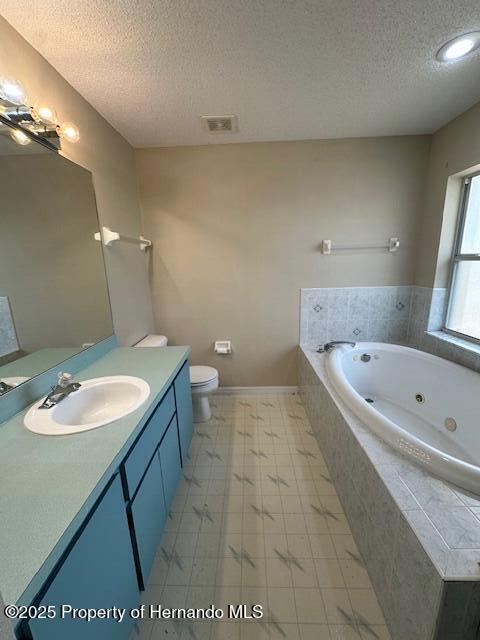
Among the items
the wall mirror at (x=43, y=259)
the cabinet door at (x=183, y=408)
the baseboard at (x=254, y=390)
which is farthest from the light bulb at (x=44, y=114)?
the baseboard at (x=254, y=390)

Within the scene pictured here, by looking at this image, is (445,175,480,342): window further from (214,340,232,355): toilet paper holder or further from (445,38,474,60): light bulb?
(214,340,232,355): toilet paper holder

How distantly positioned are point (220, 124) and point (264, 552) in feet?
8.83

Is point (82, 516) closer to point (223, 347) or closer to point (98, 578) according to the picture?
point (98, 578)

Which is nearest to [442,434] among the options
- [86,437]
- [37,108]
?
[86,437]

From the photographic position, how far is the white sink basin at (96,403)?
1.08 m

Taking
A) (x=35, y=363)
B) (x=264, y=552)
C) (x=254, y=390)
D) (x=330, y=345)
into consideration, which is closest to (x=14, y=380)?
(x=35, y=363)

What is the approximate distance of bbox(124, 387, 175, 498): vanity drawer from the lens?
0.98m

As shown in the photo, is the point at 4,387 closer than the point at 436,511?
No

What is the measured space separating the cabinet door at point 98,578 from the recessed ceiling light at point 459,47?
2.40 m

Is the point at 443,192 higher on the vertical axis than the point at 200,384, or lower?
higher

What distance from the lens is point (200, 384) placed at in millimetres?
2154

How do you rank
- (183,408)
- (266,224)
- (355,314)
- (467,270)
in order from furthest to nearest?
(355,314) → (266,224) → (467,270) → (183,408)

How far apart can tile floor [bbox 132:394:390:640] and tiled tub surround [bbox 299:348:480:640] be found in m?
0.13

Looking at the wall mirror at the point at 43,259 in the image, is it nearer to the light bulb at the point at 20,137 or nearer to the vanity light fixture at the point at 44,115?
the light bulb at the point at 20,137
